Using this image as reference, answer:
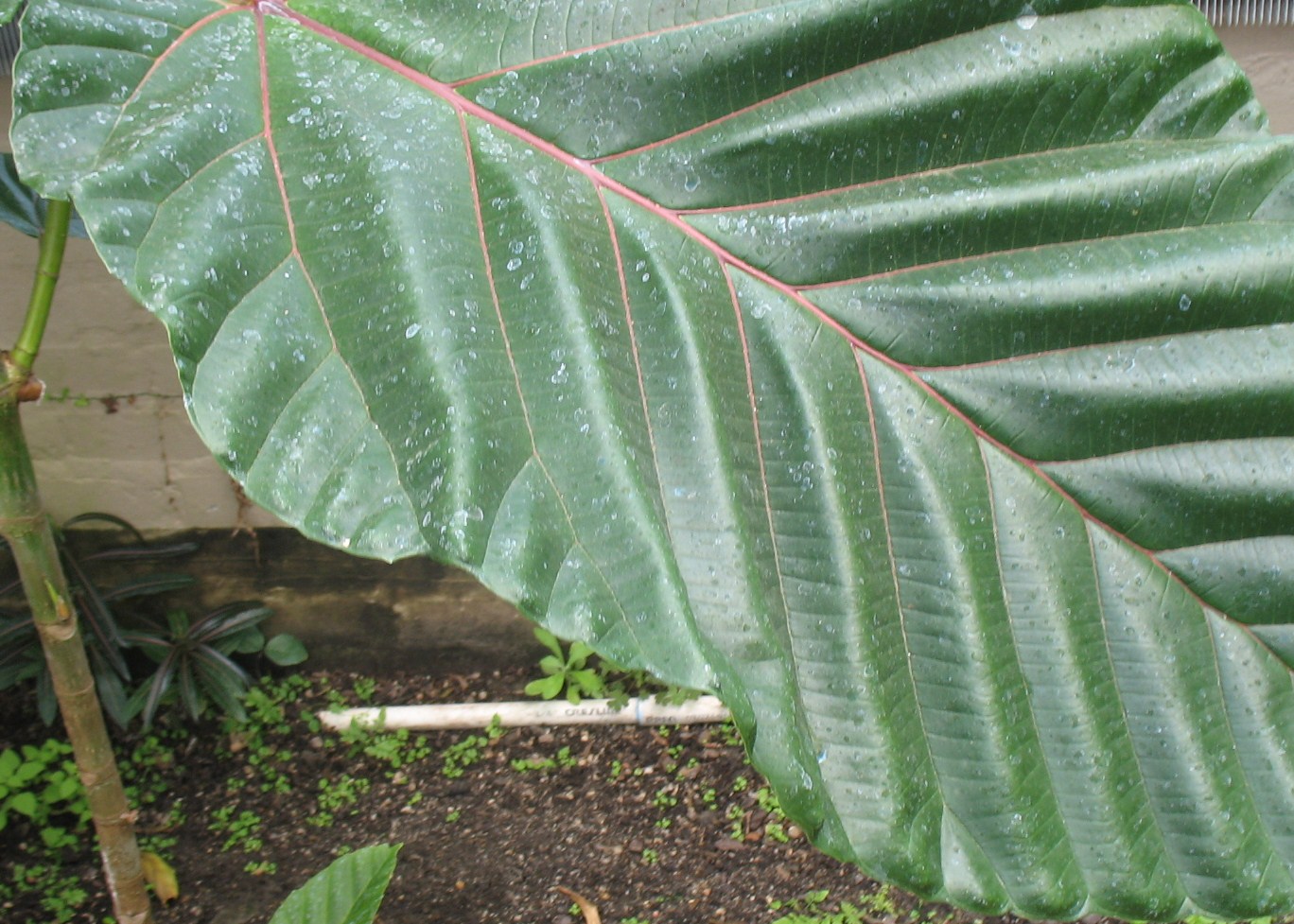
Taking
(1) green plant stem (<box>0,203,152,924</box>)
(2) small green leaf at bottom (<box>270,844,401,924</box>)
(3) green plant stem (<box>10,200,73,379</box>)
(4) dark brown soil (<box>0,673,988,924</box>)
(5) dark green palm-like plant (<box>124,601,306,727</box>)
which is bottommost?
(4) dark brown soil (<box>0,673,988,924</box>)

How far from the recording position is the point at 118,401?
2025mm

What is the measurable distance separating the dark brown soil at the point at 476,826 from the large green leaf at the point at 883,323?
127 centimetres

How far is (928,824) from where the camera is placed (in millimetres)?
682

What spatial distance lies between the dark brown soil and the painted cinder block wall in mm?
457

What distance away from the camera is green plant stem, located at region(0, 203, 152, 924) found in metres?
0.81

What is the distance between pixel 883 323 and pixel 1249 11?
1468 millimetres

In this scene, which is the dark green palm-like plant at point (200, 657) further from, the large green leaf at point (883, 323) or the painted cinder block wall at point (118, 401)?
the large green leaf at point (883, 323)

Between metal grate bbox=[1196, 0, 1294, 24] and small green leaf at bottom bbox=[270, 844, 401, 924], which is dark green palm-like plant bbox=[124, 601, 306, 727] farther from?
metal grate bbox=[1196, 0, 1294, 24]

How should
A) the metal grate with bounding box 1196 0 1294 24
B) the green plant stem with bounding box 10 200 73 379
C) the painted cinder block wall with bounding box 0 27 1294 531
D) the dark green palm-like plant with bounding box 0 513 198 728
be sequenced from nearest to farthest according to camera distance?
the green plant stem with bounding box 10 200 73 379, the metal grate with bounding box 1196 0 1294 24, the painted cinder block wall with bounding box 0 27 1294 531, the dark green palm-like plant with bounding box 0 513 198 728

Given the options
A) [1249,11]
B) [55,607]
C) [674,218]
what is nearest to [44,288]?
[55,607]

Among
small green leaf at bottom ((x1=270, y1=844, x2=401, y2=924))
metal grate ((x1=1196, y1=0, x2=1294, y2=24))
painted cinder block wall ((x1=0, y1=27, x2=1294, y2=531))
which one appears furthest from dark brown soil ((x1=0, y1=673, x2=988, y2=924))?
metal grate ((x1=1196, y1=0, x2=1294, y2=24))

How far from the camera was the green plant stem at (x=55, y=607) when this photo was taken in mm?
806

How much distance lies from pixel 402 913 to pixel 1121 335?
5.21 ft

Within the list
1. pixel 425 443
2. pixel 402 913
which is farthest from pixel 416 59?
pixel 402 913
